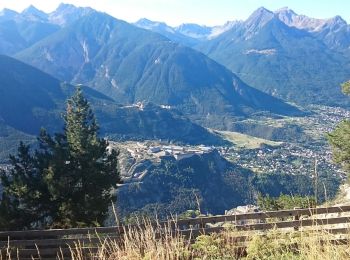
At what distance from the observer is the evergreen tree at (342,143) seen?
30186mm

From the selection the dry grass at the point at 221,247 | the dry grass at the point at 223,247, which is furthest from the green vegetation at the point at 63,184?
the dry grass at the point at 223,247

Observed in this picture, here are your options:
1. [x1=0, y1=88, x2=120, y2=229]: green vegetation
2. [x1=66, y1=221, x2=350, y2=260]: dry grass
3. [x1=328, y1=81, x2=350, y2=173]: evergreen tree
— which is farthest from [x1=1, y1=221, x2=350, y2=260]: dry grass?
[x1=328, y1=81, x2=350, y2=173]: evergreen tree

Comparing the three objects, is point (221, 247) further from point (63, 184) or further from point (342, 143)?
point (342, 143)

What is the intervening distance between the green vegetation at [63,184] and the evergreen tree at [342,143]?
46.6 ft

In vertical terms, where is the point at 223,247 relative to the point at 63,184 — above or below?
above

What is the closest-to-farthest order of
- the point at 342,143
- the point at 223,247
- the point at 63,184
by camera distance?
the point at 223,247 < the point at 63,184 < the point at 342,143

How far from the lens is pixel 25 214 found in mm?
22734

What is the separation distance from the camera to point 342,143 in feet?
99.8

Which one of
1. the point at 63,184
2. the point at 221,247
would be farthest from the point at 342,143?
the point at 221,247

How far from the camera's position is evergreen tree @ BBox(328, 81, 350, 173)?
3019 cm

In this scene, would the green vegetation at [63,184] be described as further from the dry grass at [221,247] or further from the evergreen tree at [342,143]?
the evergreen tree at [342,143]

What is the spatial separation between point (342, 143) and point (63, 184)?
57.8ft

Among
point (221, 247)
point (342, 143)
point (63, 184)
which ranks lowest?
point (63, 184)

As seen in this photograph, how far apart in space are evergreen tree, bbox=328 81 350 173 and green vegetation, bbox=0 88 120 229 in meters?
14.2
